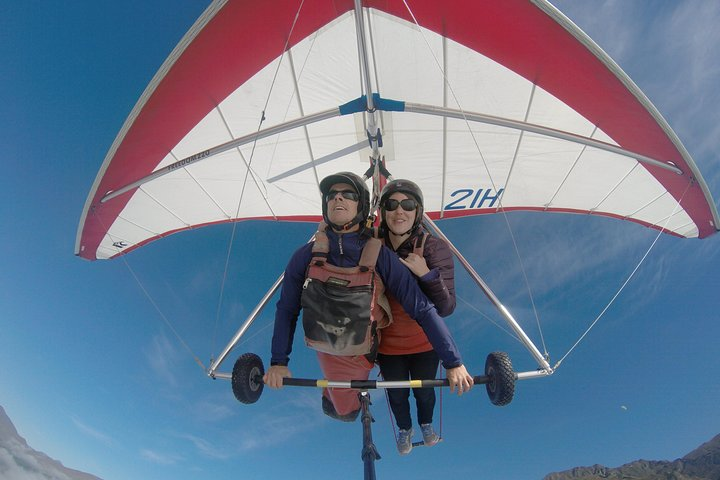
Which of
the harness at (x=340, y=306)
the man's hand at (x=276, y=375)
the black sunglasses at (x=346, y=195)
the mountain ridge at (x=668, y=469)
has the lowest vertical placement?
the man's hand at (x=276, y=375)

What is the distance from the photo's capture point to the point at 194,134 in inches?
178

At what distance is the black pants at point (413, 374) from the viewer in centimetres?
268

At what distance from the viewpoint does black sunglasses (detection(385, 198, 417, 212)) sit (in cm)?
252

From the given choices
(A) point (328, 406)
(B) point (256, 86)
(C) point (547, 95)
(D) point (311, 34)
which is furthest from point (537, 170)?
(A) point (328, 406)

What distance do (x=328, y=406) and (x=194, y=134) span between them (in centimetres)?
364

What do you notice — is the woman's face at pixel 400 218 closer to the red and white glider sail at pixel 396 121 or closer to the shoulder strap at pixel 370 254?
the shoulder strap at pixel 370 254

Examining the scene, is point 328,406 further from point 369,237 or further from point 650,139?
point 650,139

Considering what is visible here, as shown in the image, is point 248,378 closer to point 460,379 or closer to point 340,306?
point 340,306

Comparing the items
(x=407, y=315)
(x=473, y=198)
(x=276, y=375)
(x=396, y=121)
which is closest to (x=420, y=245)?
(x=407, y=315)

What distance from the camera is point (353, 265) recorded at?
209 cm

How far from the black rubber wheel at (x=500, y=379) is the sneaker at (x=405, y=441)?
125 centimetres

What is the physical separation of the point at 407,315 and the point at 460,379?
2.46ft

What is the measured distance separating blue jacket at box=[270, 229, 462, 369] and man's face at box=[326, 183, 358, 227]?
93mm

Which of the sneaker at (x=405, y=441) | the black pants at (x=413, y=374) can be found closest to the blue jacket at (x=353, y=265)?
the black pants at (x=413, y=374)
